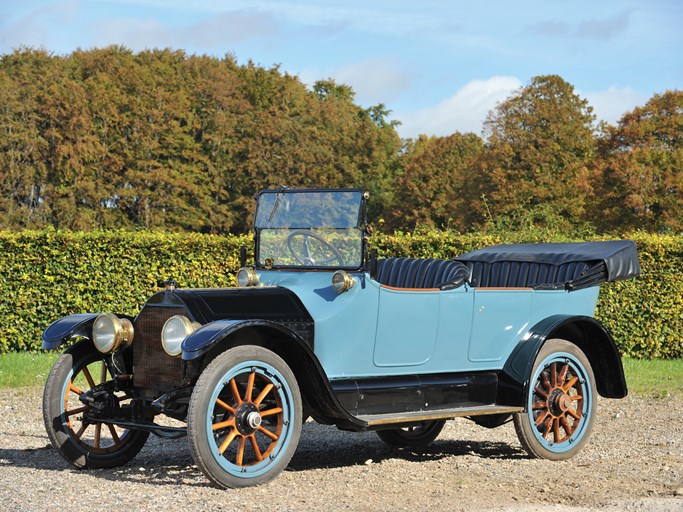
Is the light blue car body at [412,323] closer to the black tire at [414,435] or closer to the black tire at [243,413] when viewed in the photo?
the black tire at [243,413]

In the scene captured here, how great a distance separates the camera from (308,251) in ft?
25.3

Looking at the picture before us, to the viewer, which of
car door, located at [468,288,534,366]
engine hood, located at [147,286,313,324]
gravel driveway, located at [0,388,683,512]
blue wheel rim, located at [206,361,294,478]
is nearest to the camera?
gravel driveway, located at [0,388,683,512]

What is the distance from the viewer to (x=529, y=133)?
4359 centimetres

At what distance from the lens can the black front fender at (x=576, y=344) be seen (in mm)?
7883

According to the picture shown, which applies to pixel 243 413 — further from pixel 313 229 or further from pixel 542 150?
pixel 542 150

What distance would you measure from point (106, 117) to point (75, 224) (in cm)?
510

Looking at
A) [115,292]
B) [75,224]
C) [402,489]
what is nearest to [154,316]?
[402,489]

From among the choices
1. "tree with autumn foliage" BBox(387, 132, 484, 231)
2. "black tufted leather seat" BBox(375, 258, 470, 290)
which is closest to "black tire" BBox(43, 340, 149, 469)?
"black tufted leather seat" BBox(375, 258, 470, 290)

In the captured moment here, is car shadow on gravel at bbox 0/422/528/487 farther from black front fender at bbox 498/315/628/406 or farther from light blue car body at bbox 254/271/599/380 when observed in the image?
light blue car body at bbox 254/271/599/380

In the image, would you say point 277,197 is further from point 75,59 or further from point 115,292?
point 75,59

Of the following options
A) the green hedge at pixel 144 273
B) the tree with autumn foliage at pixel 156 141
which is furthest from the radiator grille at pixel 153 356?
the tree with autumn foliage at pixel 156 141

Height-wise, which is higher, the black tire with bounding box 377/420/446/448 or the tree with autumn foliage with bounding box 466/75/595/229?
the tree with autumn foliage with bounding box 466/75/595/229

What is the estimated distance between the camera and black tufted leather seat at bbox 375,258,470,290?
8.12m

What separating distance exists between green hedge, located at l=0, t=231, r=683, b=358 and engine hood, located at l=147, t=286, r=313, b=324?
8344mm
